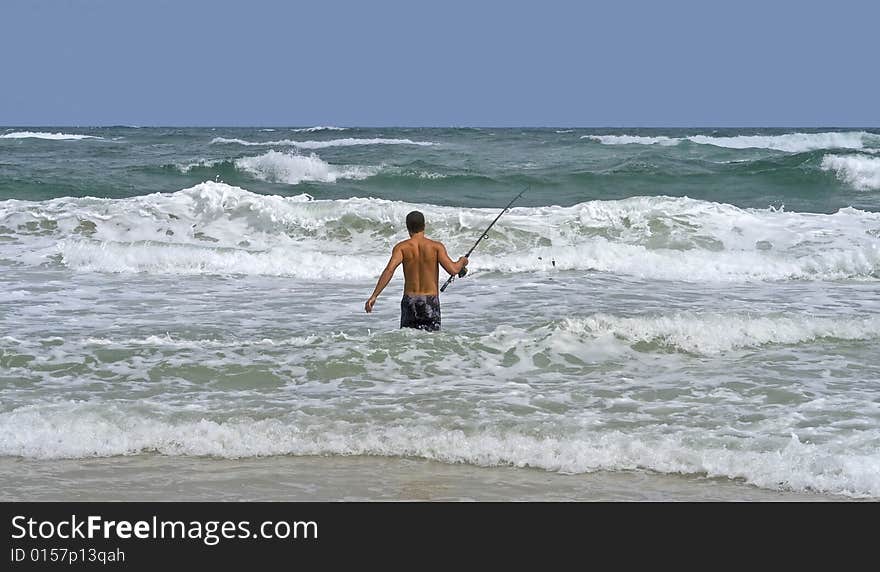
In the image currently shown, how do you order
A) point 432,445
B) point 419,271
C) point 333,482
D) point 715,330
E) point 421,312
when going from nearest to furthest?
point 333,482 < point 432,445 < point 419,271 < point 421,312 < point 715,330

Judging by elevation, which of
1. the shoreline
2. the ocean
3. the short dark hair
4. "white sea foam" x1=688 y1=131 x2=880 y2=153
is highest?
"white sea foam" x1=688 y1=131 x2=880 y2=153

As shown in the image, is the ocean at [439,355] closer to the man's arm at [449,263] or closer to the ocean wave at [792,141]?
the man's arm at [449,263]

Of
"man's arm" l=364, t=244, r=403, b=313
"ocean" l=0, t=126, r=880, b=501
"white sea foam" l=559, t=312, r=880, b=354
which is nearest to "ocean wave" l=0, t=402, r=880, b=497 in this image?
"ocean" l=0, t=126, r=880, b=501

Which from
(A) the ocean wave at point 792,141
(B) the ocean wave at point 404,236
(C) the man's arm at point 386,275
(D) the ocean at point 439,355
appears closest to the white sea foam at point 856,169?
(B) the ocean wave at point 404,236

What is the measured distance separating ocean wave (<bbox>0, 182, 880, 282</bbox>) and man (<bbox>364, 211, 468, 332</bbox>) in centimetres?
485

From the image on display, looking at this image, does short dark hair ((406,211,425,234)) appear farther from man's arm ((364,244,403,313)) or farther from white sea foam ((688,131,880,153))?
white sea foam ((688,131,880,153))

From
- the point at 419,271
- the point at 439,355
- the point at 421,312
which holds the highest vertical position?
the point at 419,271

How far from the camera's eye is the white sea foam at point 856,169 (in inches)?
882

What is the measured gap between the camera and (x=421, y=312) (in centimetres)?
761

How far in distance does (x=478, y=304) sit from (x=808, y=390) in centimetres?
414

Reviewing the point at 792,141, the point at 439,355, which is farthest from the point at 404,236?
the point at 792,141

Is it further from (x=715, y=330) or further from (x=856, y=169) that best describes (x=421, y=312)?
(x=856, y=169)

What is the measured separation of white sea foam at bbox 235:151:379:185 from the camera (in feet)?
76.0

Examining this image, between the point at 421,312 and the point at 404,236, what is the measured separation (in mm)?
7576
